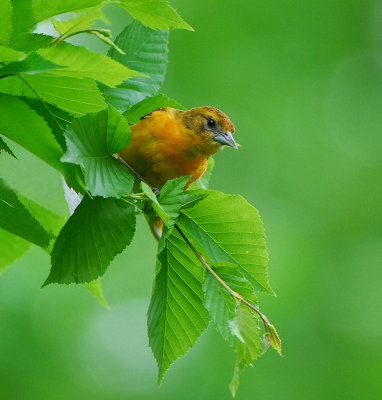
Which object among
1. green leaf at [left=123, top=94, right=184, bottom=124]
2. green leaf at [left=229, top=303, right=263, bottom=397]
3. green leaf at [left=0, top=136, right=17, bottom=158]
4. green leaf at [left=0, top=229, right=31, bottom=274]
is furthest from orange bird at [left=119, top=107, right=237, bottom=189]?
green leaf at [left=229, top=303, right=263, bottom=397]

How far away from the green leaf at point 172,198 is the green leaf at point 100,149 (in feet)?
0.28

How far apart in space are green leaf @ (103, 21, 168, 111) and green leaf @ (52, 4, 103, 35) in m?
0.43

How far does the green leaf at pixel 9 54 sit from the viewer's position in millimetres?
1475

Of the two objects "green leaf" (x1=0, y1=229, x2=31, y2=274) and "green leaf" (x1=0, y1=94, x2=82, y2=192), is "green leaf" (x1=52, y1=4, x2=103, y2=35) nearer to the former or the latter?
"green leaf" (x1=0, y1=94, x2=82, y2=192)

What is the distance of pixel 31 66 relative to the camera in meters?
1.48

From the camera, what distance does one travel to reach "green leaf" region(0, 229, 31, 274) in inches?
91.4

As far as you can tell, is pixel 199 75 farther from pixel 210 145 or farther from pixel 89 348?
pixel 210 145

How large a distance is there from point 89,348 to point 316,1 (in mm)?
Answer: 6371

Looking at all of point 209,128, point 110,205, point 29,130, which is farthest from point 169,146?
point 29,130

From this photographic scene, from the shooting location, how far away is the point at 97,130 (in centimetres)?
170

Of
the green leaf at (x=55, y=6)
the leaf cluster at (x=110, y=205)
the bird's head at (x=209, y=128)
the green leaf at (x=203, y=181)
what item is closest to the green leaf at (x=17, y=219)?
the leaf cluster at (x=110, y=205)

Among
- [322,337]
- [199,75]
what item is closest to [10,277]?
[199,75]

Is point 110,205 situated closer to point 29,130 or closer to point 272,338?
point 29,130

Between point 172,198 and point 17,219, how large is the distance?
16.2 inches
